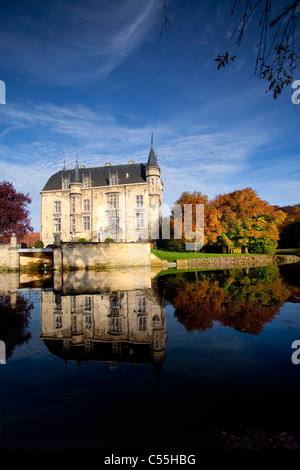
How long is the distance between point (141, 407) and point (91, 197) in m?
36.8

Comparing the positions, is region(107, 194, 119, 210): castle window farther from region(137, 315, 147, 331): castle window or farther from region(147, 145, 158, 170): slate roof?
region(137, 315, 147, 331): castle window

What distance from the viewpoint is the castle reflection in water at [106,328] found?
14.4ft

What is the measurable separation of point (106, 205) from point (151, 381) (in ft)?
115

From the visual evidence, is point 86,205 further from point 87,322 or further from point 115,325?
point 115,325

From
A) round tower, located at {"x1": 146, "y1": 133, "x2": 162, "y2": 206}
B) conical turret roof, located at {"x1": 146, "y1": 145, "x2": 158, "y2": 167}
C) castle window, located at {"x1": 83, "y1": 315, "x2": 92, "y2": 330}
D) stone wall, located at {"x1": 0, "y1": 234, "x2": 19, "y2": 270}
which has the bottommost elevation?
castle window, located at {"x1": 83, "y1": 315, "x2": 92, "y2": 330}

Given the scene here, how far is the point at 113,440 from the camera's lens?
233 cm

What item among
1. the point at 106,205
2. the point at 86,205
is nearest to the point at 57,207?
the point at 86,205

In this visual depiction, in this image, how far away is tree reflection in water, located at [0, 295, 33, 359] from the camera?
5148 mm

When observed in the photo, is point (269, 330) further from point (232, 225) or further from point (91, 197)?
point (91, 197)

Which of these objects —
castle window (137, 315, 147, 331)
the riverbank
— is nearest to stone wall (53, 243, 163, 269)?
the riverbank

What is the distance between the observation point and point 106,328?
18.8ft

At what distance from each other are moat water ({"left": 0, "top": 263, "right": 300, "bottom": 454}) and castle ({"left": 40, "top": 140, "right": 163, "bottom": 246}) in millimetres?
29477

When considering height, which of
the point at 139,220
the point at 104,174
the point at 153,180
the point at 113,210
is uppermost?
the point at 104,174

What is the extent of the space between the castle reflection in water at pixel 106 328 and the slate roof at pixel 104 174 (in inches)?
1189
